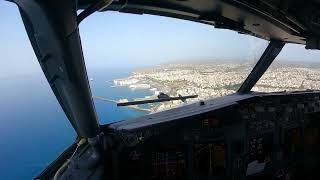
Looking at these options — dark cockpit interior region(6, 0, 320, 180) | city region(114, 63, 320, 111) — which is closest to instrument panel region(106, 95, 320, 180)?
dark cockpit interior region(6, 0, 320, 180)

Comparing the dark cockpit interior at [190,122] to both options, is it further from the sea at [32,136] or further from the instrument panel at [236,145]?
the sea at [32,136]

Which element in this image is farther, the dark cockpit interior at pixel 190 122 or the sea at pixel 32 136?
the sea at pixel 32 136

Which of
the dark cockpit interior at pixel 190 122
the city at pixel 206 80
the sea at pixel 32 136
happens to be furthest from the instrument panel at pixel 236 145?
the sea at pixel 32 136

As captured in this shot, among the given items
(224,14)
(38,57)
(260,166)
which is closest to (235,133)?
(260,166)

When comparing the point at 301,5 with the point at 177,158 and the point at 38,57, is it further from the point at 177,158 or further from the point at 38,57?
the point at 38,57

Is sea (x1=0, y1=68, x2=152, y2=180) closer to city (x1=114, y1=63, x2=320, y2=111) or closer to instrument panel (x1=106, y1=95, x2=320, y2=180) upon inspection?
city (x1=114, y1=63, x2=320, y2=111)

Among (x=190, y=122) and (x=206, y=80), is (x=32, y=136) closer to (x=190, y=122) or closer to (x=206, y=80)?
(x=206, y=80)

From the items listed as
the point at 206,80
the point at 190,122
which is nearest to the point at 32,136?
the point at 206,80

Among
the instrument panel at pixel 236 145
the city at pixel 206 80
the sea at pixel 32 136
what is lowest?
the sea at pixel 32 136

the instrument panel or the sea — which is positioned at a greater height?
the instrument panel
